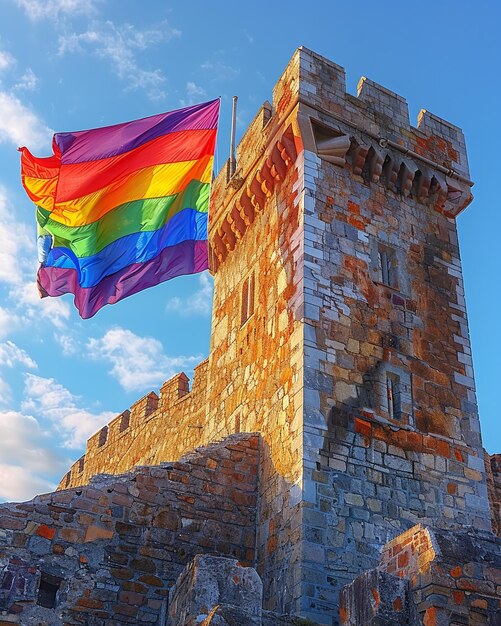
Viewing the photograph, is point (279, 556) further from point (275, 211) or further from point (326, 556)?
point (275, 211)

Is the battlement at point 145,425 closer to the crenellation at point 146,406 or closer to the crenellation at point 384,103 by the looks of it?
the crenellation at point 146,406

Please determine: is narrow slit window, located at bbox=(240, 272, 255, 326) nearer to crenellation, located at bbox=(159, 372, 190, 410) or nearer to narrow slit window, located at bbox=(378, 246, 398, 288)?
narrow slit window, located at bbox=(378, 246, 398, 288)

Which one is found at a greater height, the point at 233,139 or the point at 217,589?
the point at 233,139

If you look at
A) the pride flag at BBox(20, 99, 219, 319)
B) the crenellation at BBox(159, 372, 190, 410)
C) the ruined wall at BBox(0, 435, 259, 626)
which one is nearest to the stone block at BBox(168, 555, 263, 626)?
the ruined wall at BBox(0, 435, 259, 626)

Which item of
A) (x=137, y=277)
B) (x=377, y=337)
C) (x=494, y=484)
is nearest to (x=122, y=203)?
(x=137, y=277)

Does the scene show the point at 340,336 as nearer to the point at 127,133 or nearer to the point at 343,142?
the point at 343,142

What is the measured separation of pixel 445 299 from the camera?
10.8 metres

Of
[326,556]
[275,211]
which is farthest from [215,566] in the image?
[275,211]

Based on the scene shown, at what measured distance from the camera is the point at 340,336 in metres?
9.52

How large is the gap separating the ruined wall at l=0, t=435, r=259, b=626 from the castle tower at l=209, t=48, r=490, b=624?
0.41 meters

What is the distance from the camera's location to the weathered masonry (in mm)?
8531

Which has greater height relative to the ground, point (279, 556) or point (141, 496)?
point (141, 496)

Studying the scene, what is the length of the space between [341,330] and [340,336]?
90 millimetres

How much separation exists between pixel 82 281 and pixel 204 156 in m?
2.45
